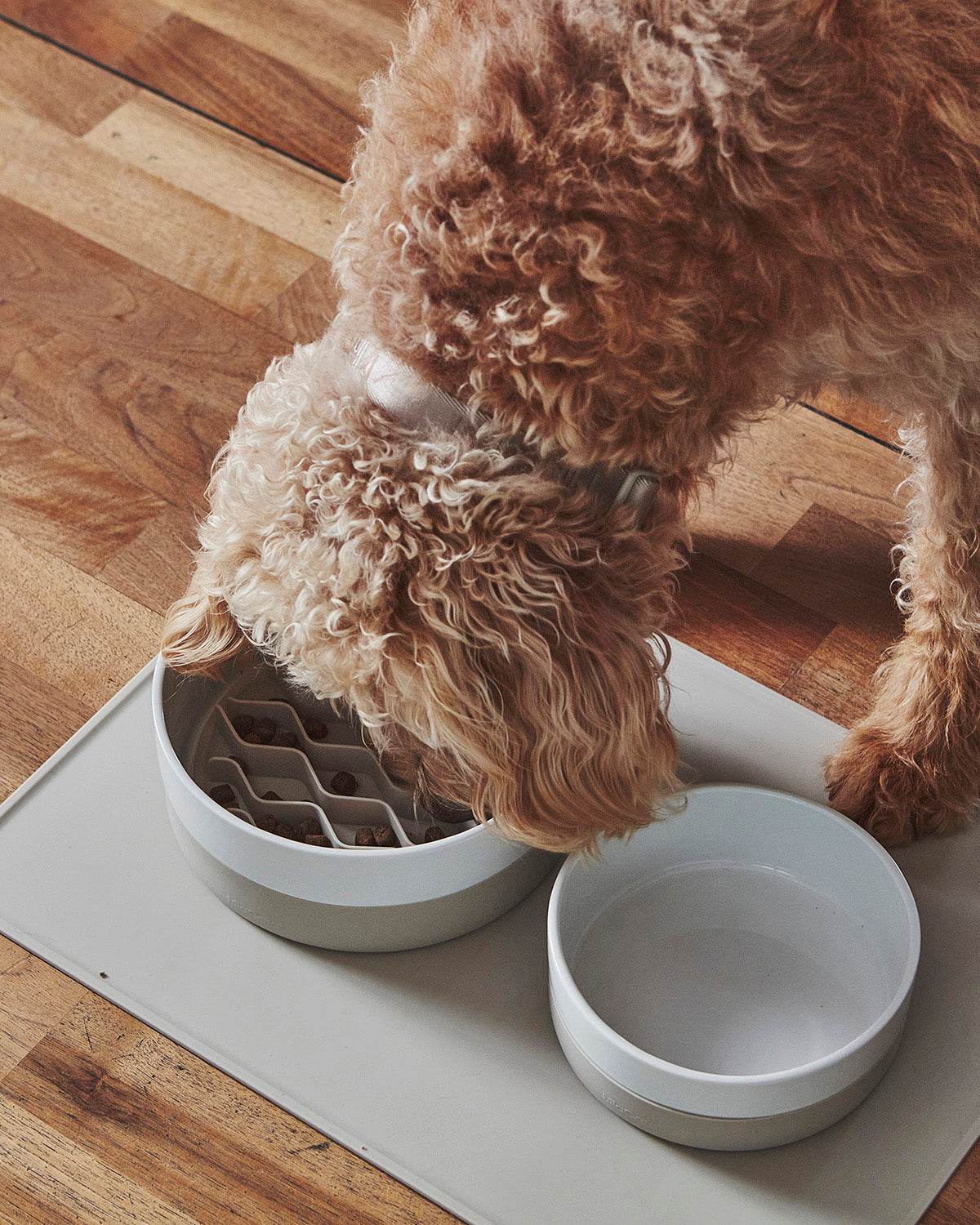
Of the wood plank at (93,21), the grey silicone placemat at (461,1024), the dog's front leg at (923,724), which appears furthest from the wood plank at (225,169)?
the dog's front leg at (923,724)

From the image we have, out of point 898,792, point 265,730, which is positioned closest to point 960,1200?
point 898,792

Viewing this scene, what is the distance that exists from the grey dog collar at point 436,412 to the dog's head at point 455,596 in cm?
1

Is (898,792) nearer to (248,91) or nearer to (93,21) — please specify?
(248,91)

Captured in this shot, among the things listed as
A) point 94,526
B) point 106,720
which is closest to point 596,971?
point 106,720

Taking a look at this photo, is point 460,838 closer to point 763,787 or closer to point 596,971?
point 596,971

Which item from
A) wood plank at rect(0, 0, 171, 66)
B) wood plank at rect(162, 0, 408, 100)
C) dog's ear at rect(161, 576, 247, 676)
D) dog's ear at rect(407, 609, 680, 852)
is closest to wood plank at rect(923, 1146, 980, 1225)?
dog's ear at rect(407, 609, 680, 852)

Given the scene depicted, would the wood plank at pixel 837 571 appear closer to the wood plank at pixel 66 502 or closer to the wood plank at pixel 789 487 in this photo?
the wood plank at pixel 789 487

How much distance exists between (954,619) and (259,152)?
133cm

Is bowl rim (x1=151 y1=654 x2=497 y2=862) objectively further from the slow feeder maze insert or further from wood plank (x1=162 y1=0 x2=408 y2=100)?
wood plank (x1=162 y1=0 x2=408 y2=100)

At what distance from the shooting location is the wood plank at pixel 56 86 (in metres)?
2.06

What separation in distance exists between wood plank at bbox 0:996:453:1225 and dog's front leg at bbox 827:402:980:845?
568 mm

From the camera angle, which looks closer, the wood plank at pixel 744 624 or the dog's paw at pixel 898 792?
the dog's paw at pixel 898 792

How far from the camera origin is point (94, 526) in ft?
5.18

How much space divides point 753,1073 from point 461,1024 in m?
0.26
